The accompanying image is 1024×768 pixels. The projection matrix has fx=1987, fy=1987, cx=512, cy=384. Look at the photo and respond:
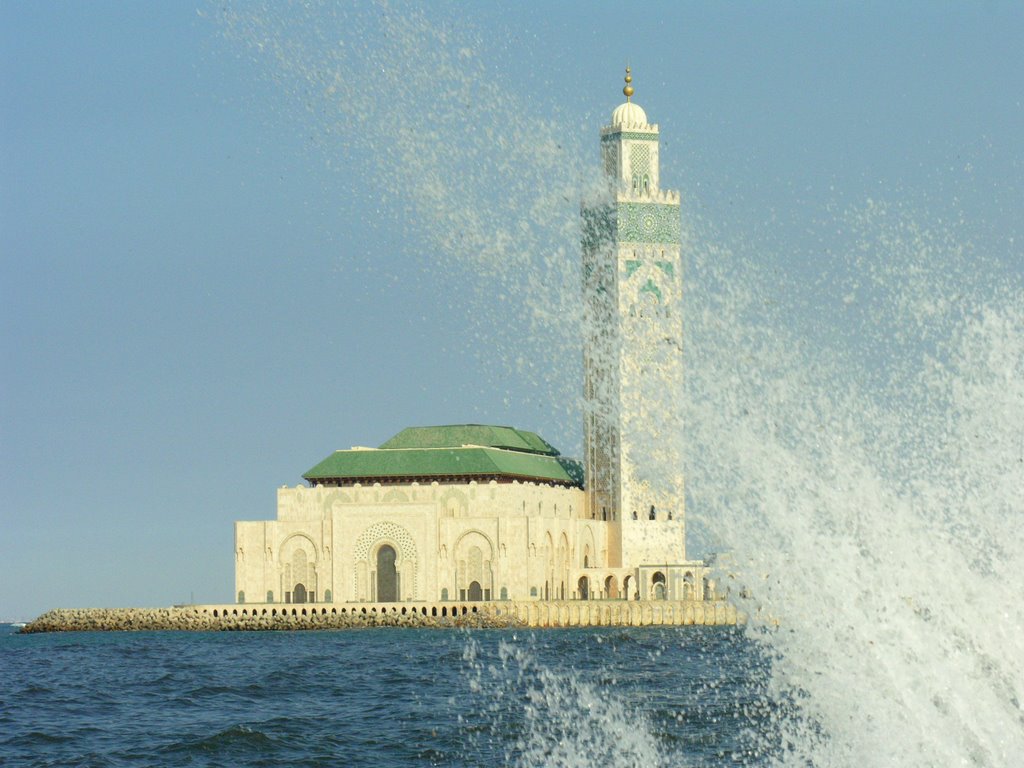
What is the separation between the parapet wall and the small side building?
117 inches

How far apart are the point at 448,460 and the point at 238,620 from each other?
17470 mm

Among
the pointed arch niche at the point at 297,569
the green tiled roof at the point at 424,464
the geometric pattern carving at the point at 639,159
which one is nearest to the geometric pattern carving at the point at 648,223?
the geometric pattern carving at the point at 639,159

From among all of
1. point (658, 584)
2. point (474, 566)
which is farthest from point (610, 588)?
point (474, 566)

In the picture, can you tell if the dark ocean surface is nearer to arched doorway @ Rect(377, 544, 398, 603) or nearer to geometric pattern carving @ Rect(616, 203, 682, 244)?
arched doorway @ Rect(377, 544, 398, 603)

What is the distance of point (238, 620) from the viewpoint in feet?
415

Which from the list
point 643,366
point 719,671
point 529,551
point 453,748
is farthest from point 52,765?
point 529,551

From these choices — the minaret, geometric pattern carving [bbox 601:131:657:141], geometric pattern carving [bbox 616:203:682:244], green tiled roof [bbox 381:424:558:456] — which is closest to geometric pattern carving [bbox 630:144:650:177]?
the minaret

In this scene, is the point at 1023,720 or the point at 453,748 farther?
the point at 453,748

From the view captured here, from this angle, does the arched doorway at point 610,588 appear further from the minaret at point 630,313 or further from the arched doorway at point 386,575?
the arched doorway at point 386,575

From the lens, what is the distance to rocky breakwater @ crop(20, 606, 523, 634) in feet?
398

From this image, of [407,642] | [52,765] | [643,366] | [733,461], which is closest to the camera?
[733,461]

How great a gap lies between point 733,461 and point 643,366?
204 feet

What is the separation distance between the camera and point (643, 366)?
3819 inches

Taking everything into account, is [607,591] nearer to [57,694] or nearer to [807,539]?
[57,694]
